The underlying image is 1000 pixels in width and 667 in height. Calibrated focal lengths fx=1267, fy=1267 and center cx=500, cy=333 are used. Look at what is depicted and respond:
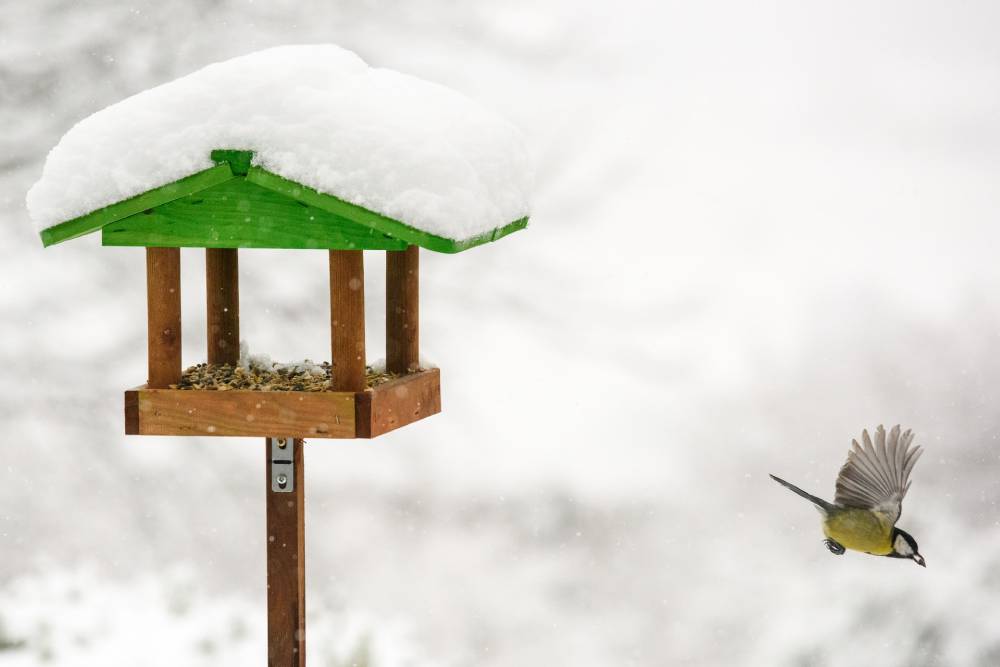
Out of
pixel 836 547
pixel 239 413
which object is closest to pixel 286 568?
pixel 239 413

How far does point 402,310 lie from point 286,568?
0.69 metres

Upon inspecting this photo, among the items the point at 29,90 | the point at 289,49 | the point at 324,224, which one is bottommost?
the point at 324,224

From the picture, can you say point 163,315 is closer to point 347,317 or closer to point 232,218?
point 232,218

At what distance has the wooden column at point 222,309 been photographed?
10.4 ft

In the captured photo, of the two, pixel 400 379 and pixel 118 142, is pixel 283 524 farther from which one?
pixel 118 142

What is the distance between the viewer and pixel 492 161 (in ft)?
9.34

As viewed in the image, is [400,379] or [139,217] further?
[400,379]

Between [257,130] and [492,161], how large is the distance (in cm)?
55

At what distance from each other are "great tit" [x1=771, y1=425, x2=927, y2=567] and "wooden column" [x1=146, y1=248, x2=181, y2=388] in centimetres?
142

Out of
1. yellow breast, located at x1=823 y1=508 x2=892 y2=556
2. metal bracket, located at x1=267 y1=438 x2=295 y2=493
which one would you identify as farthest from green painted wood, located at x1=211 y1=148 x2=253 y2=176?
yellow breast, located at x1=823 y1=508 x2=892 y2=556

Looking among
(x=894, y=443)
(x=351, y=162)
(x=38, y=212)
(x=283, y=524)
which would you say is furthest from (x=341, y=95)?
(x=894, y=443)

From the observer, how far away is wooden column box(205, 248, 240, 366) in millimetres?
3156

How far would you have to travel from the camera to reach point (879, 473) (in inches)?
118

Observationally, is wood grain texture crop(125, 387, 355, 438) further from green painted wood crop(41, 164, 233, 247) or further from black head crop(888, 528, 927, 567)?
black head crop(888, 528, 927, 567)
